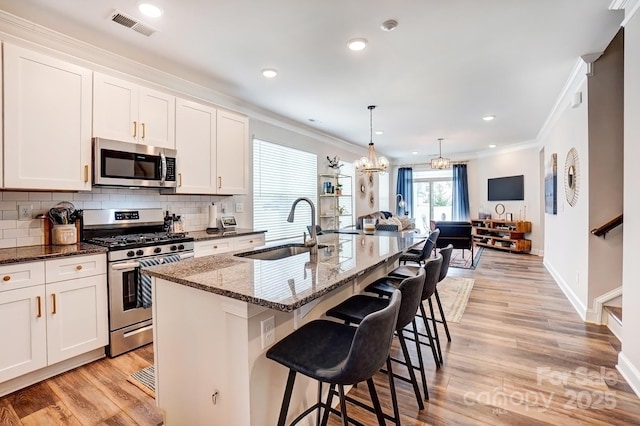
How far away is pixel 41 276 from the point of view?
86.9 inches

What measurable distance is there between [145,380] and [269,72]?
9.80 ft

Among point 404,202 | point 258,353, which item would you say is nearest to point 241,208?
point 258,353

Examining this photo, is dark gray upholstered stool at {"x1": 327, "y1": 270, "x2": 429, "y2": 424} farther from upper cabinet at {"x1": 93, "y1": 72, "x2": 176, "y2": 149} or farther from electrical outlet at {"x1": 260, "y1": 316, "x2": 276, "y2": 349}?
upper cabinet at {"x1": 93, "y1": 72, "x2": 176, "y2": 149}

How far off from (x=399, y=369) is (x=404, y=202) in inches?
310

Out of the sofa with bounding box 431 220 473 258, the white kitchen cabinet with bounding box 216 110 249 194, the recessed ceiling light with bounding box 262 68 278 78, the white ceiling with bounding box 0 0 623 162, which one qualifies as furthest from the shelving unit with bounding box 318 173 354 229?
the recessed ceiling light with bounding box 262 68 278 78

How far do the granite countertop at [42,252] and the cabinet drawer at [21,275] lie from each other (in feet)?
0.13

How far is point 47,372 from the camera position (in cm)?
231

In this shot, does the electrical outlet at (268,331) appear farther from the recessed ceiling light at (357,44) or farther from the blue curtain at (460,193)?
the blue curtain at (460,193)

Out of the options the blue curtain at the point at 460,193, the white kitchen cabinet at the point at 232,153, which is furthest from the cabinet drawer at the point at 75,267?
the blue curtain at the point at 460,193

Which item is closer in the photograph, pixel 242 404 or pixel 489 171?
pixel 242 404

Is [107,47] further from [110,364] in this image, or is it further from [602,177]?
[602,177]

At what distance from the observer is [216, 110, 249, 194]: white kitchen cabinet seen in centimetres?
381

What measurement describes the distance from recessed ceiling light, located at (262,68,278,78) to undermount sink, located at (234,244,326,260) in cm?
191

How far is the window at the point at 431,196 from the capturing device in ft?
31.4
